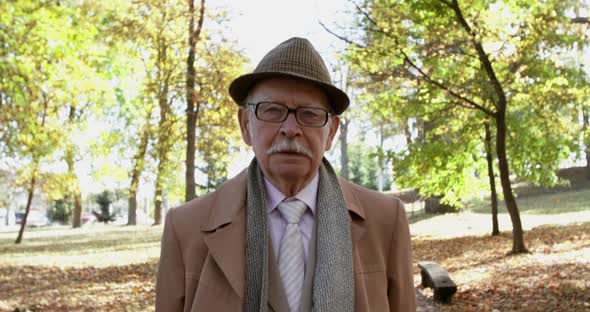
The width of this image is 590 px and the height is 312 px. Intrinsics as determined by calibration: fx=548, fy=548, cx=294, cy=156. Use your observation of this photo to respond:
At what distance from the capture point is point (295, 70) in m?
2.07

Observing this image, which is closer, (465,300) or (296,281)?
(296,281)

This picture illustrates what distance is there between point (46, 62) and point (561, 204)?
22.3 metres

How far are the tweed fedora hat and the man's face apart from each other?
43 mm

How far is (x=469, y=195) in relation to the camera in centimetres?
1513

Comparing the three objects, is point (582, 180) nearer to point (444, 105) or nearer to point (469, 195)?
point (469, 195)

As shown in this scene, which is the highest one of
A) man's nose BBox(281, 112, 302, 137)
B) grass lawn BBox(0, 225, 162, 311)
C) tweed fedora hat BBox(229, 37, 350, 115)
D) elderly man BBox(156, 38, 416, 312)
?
tweed fedora hat BBox(229, 37, 350, 115)

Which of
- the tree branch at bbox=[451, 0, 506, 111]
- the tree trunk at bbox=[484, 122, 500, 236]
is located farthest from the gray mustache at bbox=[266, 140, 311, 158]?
the tree trunk at bbox=[484, 122, 500, 236]

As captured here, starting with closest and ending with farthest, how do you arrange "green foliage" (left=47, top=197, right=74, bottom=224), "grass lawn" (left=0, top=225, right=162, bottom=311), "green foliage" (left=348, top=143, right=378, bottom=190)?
"grass lawn" (left=0, top=225, right=162, bottom=311) < "green foliage" (left=348, top=143, right=378, bottom=190) < "green foliage" (left=47, top=197, right=74, bottom=224)

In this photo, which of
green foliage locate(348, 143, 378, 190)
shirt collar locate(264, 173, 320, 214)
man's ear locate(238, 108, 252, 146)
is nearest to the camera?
shirt collar locate(264, 173, 320, 214)

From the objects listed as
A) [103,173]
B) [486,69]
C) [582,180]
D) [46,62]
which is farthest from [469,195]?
[582,180]

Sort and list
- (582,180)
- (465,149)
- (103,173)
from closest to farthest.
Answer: (465,149) → (103,173) → (582,180)

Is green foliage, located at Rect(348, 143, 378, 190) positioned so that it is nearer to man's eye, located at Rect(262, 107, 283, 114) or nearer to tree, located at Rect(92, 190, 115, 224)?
tree, located at Rect(92, 190, 115, 224)

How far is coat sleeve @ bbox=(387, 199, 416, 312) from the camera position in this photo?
222cm

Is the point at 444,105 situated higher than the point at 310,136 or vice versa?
the point at 444,105
